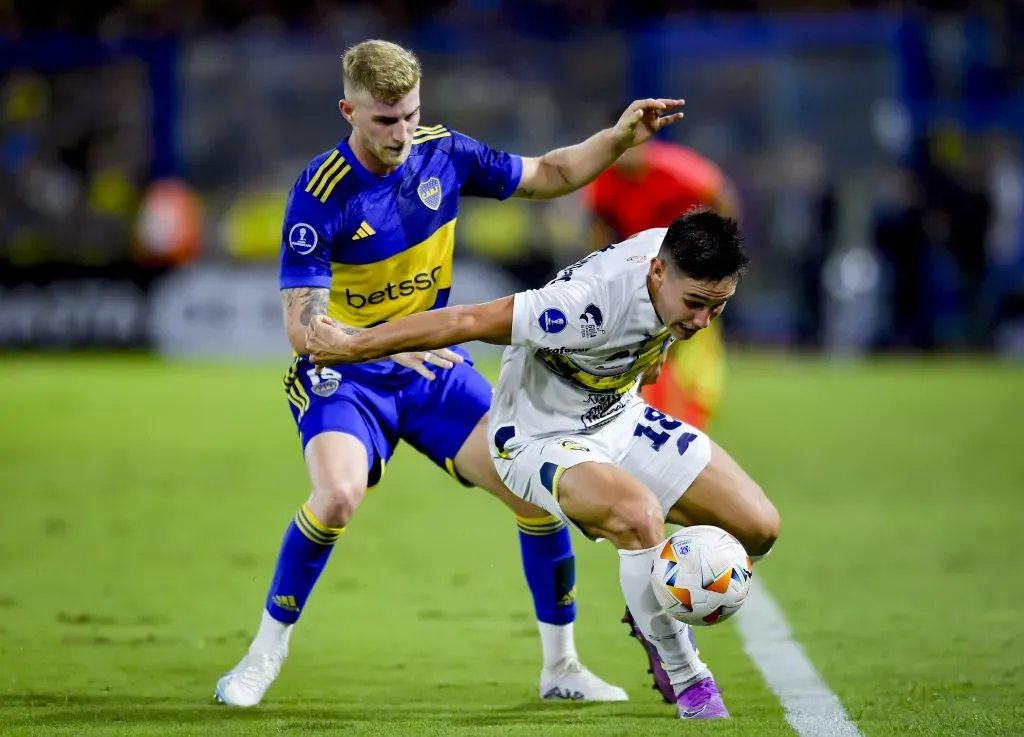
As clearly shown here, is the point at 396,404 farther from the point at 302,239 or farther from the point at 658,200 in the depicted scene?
the point at 658,200

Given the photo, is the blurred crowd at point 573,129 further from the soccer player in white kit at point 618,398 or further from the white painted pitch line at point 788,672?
the soccer player in white kit at point 618,398

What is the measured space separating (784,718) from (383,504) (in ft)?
19.2

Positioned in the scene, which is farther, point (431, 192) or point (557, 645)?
point (431, 192)

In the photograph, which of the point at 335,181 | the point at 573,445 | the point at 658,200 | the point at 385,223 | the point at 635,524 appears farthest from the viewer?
the point at 658,200

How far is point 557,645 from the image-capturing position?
5.89 meters

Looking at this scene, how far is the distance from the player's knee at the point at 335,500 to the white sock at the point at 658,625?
102 cm

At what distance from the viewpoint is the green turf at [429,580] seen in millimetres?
5496

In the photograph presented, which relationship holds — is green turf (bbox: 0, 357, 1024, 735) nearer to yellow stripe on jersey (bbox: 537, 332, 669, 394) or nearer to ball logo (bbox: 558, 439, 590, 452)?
ball logo (bbox: 558, 439, 590, 452)

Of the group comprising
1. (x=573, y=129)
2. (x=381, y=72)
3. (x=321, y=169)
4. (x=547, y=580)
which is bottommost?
(x=573, y=129)

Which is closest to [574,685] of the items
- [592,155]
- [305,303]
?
[305,303]

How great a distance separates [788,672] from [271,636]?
197 centimetres

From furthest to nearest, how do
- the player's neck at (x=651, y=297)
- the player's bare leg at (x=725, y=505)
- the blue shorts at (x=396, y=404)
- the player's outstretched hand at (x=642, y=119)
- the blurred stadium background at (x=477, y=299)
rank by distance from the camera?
the blurred stadium background at (x=477, y=299)
the blue shorts at (x=396, y=404)
the player's outstretched hand at (x=642, y=119)
the player's bare leg at (x=725, y=505)
the player's neck at (x=651, y=297)

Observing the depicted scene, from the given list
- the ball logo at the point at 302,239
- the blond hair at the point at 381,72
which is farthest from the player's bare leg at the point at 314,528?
the blond hair at the point at 381,72

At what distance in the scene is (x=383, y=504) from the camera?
10.8 m
